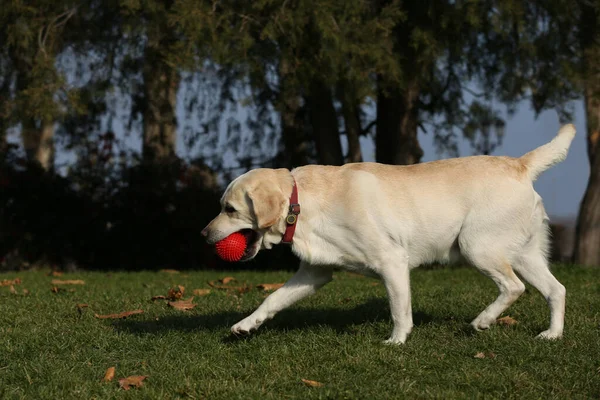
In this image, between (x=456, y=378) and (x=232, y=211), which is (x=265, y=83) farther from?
(x=456, y=378)

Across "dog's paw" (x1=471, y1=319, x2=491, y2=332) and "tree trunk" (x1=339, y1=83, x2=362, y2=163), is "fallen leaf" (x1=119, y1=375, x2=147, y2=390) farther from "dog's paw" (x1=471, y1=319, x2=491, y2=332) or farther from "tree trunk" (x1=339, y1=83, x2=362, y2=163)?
"tree trunk" (x1=339, y1=83, x2=362, y2=163)

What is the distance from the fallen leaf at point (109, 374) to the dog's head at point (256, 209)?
50.2 inches

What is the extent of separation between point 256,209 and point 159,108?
11.6 meters

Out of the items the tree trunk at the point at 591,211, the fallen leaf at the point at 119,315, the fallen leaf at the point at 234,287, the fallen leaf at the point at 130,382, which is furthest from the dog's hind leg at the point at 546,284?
the tree trunk at the point at 591,211

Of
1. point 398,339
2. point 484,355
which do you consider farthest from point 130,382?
point 484,355

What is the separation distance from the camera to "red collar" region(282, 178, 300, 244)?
6047 millimetres

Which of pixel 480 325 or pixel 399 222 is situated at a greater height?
→ pixel 399 222

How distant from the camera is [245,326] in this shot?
20.3 feet

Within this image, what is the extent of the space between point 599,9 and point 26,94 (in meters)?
10.00

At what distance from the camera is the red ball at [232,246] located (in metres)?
6.21

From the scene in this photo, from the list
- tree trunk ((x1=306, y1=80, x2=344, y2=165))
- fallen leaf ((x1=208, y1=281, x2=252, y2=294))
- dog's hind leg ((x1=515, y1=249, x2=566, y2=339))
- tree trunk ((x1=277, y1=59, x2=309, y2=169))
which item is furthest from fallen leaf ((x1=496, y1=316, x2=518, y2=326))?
tree trunk ((x1=277, y1=59, x2=309, y2=169))

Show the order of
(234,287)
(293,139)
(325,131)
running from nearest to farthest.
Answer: (234,287), (325,131), (293,139)

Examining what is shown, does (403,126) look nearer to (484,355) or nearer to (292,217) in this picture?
(292,217)

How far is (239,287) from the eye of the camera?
10.2 meters
